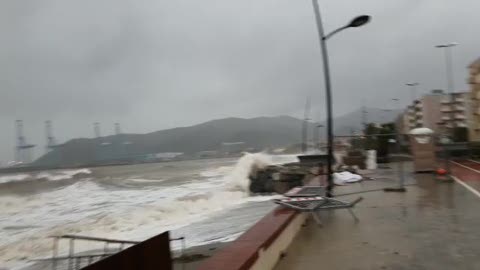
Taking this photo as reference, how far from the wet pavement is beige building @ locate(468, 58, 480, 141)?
5401cm

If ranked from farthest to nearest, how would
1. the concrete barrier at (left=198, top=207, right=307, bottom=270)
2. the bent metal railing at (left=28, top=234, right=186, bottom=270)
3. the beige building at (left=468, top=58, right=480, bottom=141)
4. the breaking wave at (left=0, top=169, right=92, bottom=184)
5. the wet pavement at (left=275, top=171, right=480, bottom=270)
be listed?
the breaking wave at (left=0, top=169, right=92, bottom=184) < the beige building at (left=468, top=58, right=480, bottom=141) < the bent metal railing at (left=28, top=234, right=186, bottom=270) < the wet pavement at (left=275, top=171, right=480, bottom=270) < the concrete barrier at (left=198, top=207, right=307, bottom=270)

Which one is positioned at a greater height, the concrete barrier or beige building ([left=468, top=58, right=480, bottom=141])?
beige building ([left=468, top=58, right=480, bottom=141])

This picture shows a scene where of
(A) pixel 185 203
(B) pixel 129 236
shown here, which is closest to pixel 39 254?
(B) pixel 129 236

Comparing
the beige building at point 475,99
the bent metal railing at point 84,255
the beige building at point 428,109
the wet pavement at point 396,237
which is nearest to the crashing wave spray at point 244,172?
the bent metal railing at point 84,255

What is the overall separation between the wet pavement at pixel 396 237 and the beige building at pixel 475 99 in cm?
5401

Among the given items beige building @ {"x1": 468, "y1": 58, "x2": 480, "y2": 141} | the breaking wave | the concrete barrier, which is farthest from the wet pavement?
the breaking wave

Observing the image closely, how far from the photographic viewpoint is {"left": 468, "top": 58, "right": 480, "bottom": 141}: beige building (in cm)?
6062

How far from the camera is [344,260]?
6.13 metres

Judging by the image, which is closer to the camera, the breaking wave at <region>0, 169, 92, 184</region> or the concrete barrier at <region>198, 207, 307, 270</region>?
the concrete barrier at <region>198, 207, 307, 270</region>

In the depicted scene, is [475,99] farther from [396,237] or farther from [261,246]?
[261,246]

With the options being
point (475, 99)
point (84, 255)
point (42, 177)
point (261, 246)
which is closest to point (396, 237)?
point (261, 246)

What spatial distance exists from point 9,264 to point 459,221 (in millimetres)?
14066

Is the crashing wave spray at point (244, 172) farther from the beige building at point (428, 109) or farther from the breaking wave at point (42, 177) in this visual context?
the beige building at point (428, 109)

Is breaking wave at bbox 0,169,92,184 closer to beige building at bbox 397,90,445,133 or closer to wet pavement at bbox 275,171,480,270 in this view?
beige building at bbox 397,90,445,133
